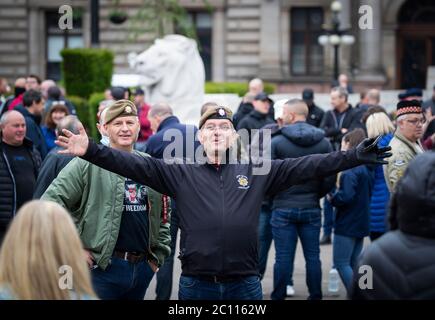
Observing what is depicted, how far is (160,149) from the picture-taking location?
10.6 meters

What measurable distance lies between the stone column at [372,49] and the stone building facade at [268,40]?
1.3 inches

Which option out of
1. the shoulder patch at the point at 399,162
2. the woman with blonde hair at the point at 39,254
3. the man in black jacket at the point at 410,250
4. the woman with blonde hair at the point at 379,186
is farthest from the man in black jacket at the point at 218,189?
the woman with blonde hair at the point at 379,186

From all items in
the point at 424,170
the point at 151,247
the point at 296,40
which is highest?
the point at 296,40

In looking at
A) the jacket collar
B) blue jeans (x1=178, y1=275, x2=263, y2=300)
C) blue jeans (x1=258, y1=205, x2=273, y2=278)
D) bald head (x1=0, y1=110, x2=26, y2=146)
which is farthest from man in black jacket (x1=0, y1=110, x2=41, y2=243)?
blue jeans (x1=178, y1=275, x2=263, y2=300)

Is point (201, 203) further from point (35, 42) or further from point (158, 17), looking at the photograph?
point (35, 42)

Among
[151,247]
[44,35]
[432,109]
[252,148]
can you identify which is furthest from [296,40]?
[151,247]

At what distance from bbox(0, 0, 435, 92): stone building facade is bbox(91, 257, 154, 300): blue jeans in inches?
1168

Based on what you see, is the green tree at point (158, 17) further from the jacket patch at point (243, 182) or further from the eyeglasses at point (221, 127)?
the jacket patch at point (243, 182)

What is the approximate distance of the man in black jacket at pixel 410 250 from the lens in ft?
16.4

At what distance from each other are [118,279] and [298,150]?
11.6 ft

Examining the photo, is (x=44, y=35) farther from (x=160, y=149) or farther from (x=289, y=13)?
(x=160, y=149)

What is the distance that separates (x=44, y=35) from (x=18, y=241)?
36.6m

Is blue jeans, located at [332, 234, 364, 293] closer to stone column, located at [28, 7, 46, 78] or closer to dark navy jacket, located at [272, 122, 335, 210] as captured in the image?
dark navy jacket, located at [272, 122, 335, 210]

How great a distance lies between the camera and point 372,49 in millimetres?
37375
